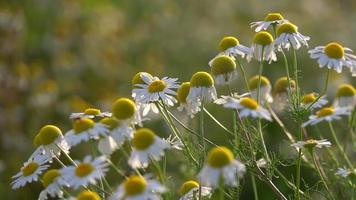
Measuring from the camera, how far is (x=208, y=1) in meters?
8.70

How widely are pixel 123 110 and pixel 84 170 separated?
9.4 inches

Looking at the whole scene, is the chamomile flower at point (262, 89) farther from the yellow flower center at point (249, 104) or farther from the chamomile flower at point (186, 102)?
the yellow flower center at point (249, 104)

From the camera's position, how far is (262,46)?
2520mm

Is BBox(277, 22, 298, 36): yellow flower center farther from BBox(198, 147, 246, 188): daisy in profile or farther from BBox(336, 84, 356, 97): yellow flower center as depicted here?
BBox(198, 147, 246, 188): daisy in profile

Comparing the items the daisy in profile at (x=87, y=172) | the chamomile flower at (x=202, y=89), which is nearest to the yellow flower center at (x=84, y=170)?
the daisy in profile at (x=87, y=172)

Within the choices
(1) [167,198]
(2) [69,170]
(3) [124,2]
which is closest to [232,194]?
(1) [167,198]

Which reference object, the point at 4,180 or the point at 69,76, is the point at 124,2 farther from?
the point at 4,180

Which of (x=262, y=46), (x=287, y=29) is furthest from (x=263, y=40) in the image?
(x=287, y=29)

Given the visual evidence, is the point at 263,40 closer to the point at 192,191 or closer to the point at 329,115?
the point at 329,115

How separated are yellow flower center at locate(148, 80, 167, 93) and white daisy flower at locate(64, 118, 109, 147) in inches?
17.7

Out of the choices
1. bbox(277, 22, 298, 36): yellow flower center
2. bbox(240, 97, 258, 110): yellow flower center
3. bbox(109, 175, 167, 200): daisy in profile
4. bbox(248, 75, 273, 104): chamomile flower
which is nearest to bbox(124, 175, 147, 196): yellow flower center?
bbox(109, 175, 167, 200): daisy in profile

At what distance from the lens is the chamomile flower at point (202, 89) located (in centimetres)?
243

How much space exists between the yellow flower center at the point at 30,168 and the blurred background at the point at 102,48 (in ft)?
8.17

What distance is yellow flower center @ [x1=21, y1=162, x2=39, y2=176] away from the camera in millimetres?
2383
